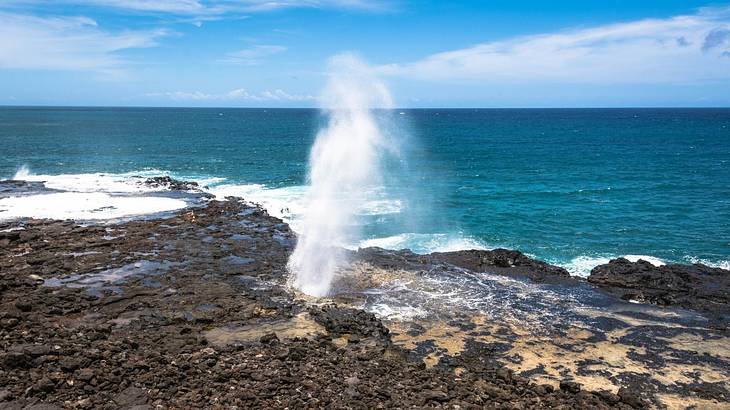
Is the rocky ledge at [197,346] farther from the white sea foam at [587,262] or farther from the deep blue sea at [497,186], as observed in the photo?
the white sea foam at [587,262]

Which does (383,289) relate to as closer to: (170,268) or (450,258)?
(450,258)

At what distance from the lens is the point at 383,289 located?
25375 mm

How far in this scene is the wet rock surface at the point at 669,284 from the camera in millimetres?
24234

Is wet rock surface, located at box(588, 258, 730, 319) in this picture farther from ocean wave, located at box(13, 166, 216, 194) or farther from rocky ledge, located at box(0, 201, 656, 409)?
ocean wave, located at box(13, 166, 216, 194)

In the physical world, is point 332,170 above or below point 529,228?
above

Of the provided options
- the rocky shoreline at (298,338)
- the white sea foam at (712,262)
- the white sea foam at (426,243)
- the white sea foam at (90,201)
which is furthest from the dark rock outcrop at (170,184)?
the white sea foam at (712,262)

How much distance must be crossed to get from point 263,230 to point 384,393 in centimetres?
2125

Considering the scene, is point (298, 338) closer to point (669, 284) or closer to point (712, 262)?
point (669, 284)

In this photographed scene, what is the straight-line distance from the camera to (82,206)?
4016cm

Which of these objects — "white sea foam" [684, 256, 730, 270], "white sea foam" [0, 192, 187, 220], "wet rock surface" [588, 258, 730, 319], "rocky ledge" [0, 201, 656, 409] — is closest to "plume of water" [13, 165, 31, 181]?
"white sea foam" [0, 192, 187, 220]

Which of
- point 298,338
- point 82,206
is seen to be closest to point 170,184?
point 82,206

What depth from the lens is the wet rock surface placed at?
24234 millimetres

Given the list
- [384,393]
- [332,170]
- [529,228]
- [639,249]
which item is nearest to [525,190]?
[529,228]

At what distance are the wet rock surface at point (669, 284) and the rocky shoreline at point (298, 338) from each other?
101 millimetres
